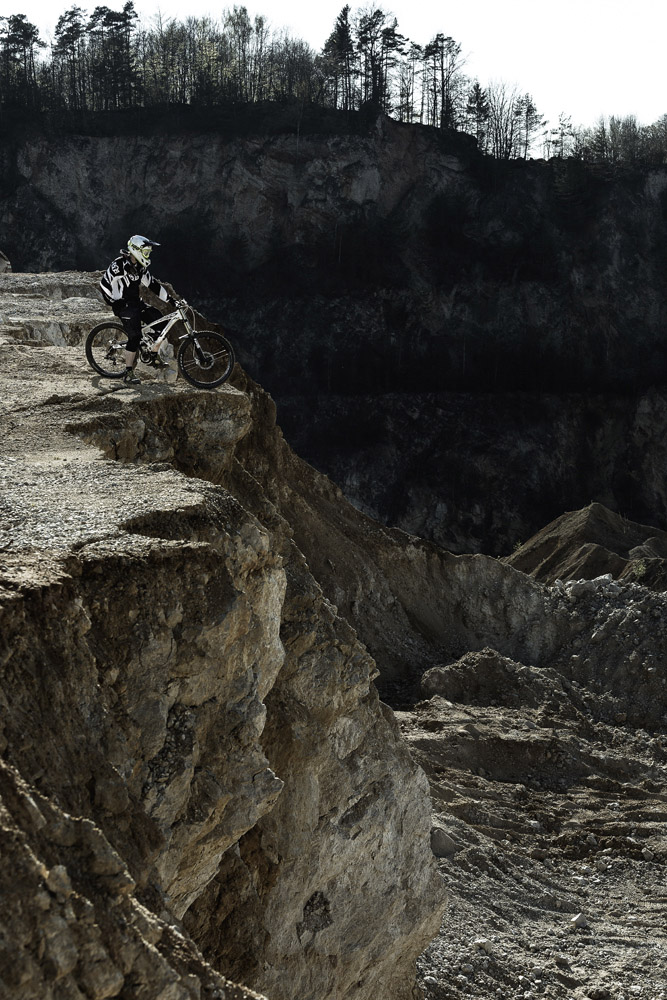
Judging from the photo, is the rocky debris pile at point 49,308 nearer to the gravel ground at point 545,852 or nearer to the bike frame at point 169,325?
the bike frame at point 169,325

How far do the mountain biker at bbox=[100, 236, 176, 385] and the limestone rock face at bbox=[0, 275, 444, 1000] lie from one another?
77 cm

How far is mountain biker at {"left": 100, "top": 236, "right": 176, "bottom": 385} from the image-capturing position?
9398 mm

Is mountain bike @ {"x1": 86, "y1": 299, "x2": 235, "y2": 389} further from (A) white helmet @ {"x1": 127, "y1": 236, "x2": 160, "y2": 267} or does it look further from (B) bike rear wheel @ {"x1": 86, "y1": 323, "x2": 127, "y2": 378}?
(A) white helmet @ {"x1": 127, "y1": 236, "x2": 160, "y2": 267}

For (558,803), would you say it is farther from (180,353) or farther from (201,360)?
(180,353)

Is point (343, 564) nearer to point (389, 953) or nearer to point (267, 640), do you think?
point (389, 953)

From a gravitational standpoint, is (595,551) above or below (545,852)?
above

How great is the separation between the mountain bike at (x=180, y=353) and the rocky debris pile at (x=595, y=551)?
1539 cm

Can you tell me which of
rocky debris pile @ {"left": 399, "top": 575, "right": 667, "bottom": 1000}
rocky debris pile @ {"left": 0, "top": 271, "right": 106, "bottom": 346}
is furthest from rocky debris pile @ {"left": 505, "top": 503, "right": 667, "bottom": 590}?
rocky debris pile @ {"left": 0, "top": 271, "right": 106, "bottom": 346}

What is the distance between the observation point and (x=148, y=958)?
10.1ft

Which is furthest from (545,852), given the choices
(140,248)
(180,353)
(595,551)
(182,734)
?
(595,551)

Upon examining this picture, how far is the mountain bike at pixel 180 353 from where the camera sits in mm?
9383

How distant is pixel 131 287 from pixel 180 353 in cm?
89

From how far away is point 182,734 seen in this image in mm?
4531

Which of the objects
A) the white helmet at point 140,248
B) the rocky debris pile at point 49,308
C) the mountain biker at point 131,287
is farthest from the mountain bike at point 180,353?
the rocky debris pile at point 49,308
